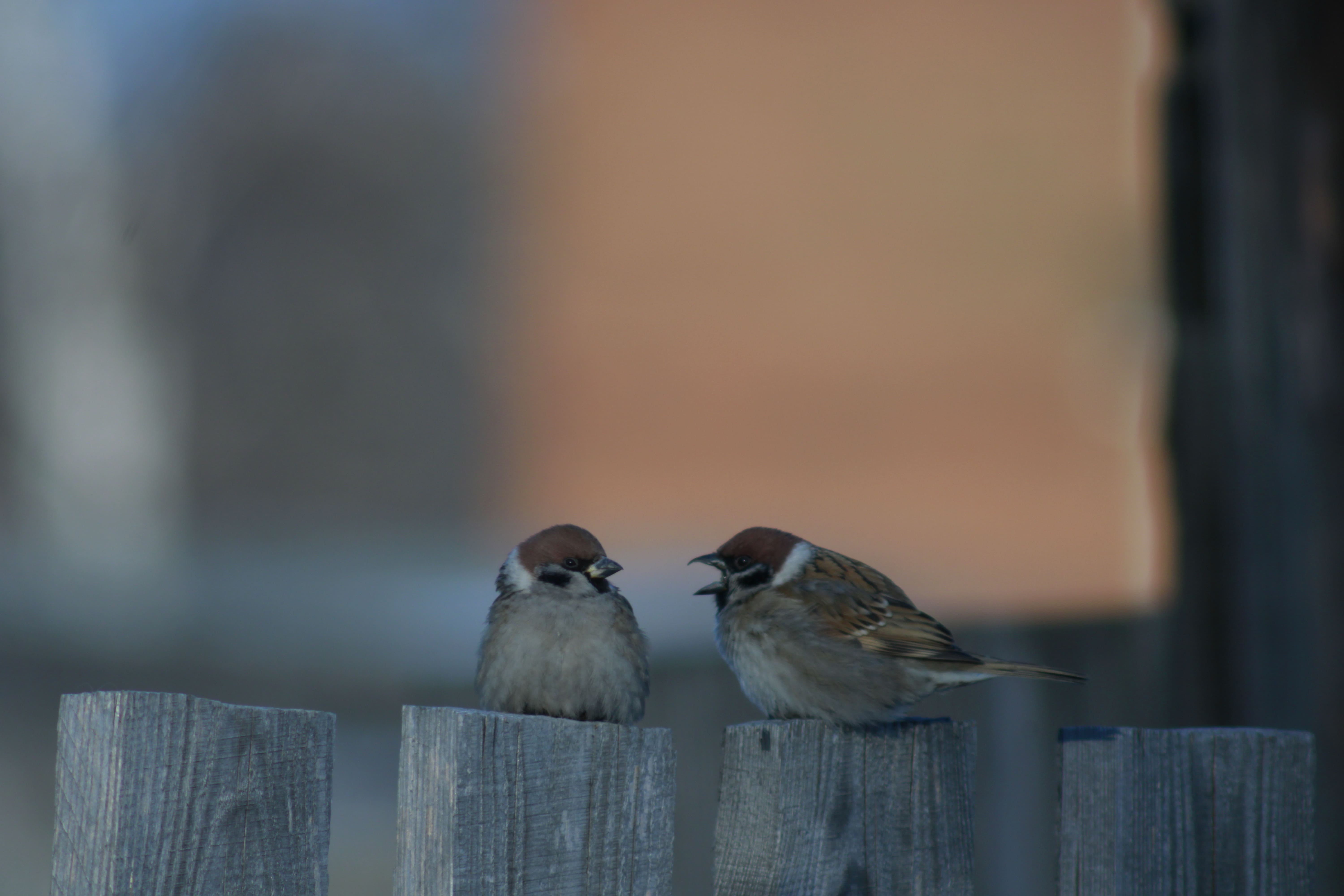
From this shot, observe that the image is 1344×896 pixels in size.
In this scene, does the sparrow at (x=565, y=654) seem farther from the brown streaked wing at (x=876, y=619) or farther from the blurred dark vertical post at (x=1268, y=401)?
the blurred dark vertical post at (x=1268, y=401)

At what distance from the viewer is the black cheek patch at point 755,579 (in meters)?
2.72

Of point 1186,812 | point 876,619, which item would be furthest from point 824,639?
point 1186,812

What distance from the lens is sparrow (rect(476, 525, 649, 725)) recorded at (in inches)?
90.4

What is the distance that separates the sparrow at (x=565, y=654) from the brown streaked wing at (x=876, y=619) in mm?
389

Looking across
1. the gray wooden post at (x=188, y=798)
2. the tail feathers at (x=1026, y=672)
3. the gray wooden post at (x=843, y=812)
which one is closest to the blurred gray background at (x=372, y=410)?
the tail feathers at (x=1026, y=672)

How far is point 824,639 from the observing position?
2482 mm

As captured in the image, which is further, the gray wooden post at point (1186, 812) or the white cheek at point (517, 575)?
the white cheek at point (517, 575)

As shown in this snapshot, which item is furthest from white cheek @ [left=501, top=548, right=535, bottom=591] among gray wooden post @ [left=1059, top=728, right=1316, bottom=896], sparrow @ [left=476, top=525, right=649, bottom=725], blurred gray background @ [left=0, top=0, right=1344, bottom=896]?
gray wooden post @ [left=1059, top=728, right=1316, bottom=896]

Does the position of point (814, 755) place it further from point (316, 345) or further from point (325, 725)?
point (316, 345)

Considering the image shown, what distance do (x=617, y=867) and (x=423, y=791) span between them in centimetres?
25

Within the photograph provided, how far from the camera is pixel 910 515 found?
29.7 feet

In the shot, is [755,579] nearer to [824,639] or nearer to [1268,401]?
[824,639]

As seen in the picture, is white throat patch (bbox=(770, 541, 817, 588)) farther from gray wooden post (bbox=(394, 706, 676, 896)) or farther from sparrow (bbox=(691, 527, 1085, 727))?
gray wooden post (bbox=(394, 706, 676, 896))

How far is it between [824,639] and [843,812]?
2.61 ft
